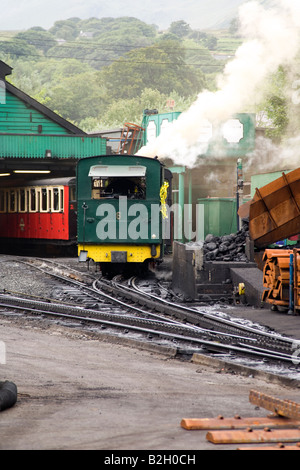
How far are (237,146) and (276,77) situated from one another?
4.32m

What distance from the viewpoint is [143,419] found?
6.00 meters

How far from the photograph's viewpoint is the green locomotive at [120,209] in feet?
63.0

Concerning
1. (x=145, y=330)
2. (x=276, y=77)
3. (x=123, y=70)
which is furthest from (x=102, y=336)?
(x=123, y=70)

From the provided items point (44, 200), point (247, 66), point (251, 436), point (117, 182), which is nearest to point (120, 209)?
point (117, 182)

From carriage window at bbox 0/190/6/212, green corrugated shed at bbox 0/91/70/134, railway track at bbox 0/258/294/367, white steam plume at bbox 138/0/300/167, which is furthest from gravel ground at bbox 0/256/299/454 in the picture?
green corrugated shed at bbox 0/91/70/134

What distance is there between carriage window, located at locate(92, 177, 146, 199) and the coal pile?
7.54 feet

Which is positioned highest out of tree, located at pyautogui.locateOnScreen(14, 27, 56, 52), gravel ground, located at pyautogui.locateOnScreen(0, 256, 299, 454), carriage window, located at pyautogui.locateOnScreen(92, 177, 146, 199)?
tree, located at pyautogui.locateOnScreen(14, 27, 56, 52)

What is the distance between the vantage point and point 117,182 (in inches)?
771

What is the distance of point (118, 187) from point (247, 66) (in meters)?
8.63

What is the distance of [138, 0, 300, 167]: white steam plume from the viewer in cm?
A: 2345

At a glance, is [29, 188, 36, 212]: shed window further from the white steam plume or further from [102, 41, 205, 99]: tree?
[102, 41, 205, 99]: tree

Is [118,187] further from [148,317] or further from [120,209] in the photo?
[148,317]

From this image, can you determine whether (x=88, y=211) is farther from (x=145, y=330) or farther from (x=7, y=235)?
(x=7, y=235)

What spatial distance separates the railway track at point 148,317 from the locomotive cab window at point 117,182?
236 centimetres
